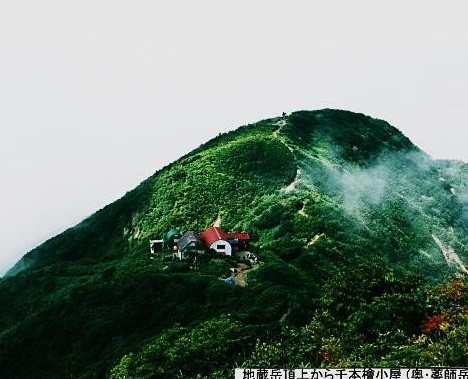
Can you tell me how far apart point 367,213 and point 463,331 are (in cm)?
5467

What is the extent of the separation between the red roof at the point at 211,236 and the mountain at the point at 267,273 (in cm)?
314

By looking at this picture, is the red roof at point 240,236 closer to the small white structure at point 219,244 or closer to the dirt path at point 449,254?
the small white structure at point 219,244

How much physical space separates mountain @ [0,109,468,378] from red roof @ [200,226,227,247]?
3.14 m

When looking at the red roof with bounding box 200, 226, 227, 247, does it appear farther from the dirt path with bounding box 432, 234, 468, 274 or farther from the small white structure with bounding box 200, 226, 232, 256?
the dirt path with bounding box 432, 234, 468, 274

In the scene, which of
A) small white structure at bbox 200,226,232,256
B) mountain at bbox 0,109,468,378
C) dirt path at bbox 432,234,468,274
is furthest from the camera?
dirt path at bbox 432,234,468,274

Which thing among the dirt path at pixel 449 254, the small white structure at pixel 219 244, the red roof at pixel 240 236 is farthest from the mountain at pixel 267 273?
the small white structure at pixel 219 244

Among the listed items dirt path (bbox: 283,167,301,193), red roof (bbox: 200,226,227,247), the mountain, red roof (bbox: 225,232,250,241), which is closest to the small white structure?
red roof (bbox: 200,226,227,247)

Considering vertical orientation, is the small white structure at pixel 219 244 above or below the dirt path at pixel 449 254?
above

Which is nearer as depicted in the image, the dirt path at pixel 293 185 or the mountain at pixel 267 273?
the mountain at pixel 267 273

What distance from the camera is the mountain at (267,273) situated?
141ft

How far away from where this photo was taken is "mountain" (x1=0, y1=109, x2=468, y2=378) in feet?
141

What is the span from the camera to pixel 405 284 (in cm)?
4916

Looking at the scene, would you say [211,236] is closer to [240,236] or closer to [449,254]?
[240,236]

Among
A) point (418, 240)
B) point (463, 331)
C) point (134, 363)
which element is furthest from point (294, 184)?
point (463, 331)
